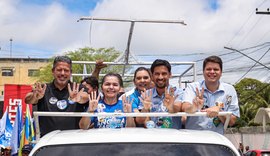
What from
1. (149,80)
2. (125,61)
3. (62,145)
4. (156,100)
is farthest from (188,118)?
(125,61)

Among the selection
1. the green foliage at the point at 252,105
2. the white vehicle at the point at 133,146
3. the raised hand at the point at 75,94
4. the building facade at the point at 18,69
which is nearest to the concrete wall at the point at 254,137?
the green foliage at the point at 252,105

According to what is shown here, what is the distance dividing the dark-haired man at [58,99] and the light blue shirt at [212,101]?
1010 millimetres

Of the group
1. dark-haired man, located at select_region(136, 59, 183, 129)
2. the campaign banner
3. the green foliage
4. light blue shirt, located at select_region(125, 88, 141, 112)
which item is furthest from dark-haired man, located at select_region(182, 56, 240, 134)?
the green foliage

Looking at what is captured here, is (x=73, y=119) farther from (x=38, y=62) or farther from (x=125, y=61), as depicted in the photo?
(x=38, y=62)

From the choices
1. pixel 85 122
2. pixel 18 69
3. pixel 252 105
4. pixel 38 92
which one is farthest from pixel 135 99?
pixel 18 69

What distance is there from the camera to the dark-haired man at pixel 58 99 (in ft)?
16.1

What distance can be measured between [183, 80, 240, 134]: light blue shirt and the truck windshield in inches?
51.6

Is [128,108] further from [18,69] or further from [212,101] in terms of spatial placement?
[18,69]

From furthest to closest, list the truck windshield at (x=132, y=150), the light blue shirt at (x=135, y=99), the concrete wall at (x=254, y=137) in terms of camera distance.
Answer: the concrete wall at (x=254, y=137) < the light blue shirt at (x=135, y=99) < the truck windshield at (x=132, y=150)

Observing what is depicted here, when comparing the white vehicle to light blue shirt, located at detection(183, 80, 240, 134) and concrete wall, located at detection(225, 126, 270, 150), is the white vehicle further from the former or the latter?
concrete wall, located at detection(225, 126, 270, 150)

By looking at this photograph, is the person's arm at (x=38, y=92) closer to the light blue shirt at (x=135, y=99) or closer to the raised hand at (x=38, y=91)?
the raised hand at (x=38, y=91)

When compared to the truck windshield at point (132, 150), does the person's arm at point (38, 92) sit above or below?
above

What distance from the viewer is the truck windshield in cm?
343

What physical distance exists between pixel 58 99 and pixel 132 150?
1913 mm
